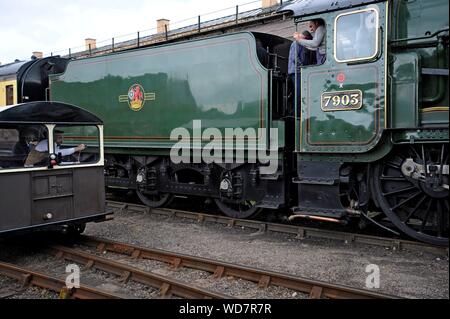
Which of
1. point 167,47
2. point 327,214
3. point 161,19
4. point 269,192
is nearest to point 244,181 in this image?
point 269,192

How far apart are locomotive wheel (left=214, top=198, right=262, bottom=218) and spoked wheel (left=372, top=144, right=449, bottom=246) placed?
226 centimetres

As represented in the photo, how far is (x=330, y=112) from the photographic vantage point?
234 inches

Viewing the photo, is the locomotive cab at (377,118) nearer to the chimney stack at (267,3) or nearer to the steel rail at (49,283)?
the steel rail at (49,283)

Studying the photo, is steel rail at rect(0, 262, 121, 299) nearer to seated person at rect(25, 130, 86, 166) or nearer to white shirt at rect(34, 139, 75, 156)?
seated person at rect(25, 130, 86, 166)

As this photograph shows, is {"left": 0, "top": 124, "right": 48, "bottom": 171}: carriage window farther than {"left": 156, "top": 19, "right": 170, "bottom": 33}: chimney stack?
No

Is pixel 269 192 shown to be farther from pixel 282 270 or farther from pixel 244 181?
pixel 282 270

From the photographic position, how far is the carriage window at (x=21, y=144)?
18.2 ft

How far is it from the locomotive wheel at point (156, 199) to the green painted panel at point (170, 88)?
103 cm

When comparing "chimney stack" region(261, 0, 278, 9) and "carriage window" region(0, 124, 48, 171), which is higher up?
"chimney stack" region(261, 0, 278, 9)

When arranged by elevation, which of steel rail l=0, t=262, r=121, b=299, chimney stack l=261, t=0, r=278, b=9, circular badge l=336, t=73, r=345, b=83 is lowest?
steel rail l=0, t=262, r=121, b=299

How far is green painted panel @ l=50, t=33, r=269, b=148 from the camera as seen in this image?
6.96m

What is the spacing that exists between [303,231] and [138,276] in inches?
105

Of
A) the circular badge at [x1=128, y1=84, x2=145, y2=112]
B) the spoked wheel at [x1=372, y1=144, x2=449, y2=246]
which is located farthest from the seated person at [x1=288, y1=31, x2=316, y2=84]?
the circular badge at [x1=128, y1=84, x2=145, y2=112]

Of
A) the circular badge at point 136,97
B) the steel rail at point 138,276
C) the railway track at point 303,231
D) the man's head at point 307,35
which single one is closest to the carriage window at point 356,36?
the man's head at point 307,35
